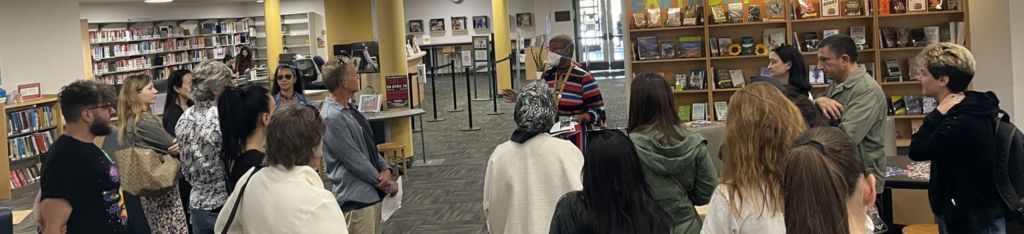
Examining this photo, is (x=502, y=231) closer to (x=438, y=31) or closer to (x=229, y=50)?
(x=229, y=50)

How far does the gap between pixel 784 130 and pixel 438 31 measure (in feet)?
81.7

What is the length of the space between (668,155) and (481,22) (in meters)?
23.9

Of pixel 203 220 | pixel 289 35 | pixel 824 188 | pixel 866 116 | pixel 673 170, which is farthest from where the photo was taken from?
pixel 289 35

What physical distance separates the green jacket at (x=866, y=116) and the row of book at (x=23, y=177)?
848 cm

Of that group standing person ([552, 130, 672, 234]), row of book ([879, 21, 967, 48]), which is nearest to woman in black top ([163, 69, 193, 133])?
standing person ([552, 130, 672, 234])

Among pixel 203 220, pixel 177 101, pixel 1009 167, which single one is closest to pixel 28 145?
pixel 177 101

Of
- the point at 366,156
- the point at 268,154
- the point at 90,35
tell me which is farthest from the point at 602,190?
the point at 90,35

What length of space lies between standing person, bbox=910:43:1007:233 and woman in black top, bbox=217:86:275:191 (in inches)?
95.6

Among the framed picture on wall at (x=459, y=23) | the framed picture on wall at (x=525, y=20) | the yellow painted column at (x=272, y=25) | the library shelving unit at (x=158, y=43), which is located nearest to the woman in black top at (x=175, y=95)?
the yellow painted column at (x=272, y=25)

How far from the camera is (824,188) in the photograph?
183 cm

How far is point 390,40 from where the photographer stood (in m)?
9.73

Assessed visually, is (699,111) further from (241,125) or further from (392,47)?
(241,125)

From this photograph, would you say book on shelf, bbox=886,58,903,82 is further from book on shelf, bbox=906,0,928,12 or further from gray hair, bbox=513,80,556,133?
gray hair, bbox=513,80,556,133

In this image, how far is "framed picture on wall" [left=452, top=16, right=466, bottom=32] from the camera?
26.8m
